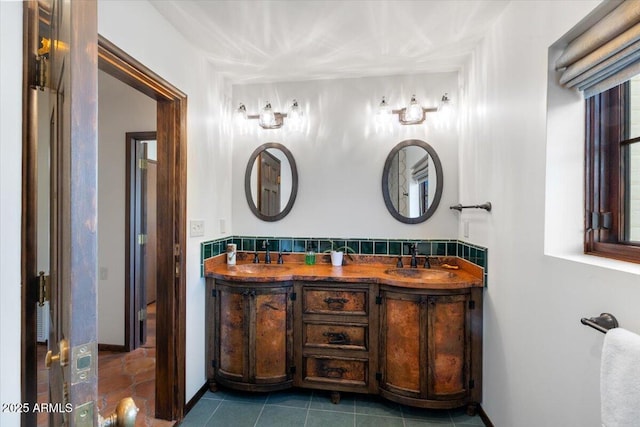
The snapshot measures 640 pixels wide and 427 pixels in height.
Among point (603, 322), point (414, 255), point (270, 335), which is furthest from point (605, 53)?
point (270, 335)

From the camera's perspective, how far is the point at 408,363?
76.4 inches

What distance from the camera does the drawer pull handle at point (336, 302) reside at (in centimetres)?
205

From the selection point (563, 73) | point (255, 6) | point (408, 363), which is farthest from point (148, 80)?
point (408, 363)

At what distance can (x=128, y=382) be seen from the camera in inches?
90.8

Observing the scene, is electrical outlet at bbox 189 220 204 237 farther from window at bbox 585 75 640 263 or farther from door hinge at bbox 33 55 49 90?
window at bbox 585 75 640 263

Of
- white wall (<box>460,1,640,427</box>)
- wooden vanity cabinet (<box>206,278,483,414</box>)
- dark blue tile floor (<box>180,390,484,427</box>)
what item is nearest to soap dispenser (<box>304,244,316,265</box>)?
wooden vanity cabinet (<box>206,278,483,414</box>)

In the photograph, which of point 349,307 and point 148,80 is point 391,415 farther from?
point 148,80

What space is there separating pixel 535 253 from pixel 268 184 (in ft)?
6.42

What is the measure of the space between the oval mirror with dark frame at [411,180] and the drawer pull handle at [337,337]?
3.31 ft

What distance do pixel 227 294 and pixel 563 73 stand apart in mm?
2194

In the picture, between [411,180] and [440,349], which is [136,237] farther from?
[440,349]

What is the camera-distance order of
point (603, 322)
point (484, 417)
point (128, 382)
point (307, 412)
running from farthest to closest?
point (128, 382)
point (307, 412)
point (484, 417)
point (603, 322)

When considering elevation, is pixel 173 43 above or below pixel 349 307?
above
